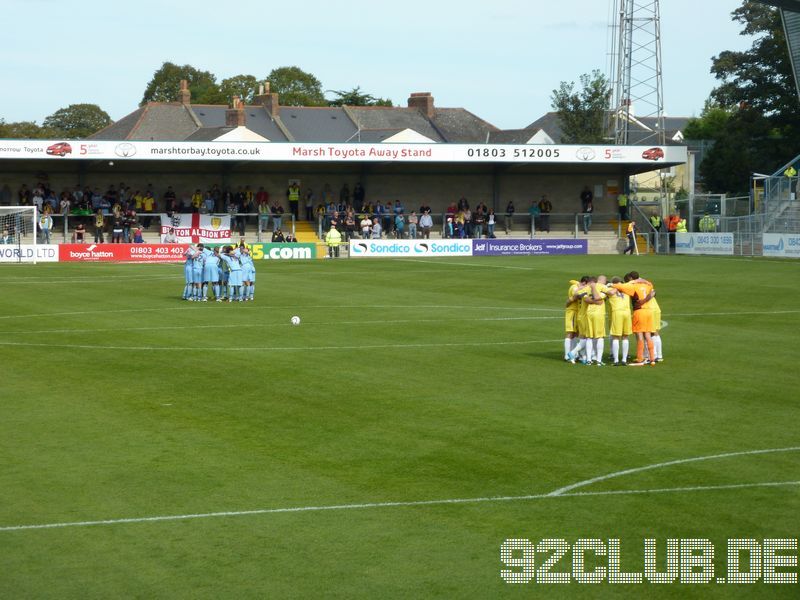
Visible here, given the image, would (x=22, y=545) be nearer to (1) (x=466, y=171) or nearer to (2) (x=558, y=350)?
(2) (x=558, y=350)

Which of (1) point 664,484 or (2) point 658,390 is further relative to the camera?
(2) point 658,390

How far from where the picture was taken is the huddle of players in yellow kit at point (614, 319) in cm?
1958

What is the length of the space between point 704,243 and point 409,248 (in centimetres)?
1439

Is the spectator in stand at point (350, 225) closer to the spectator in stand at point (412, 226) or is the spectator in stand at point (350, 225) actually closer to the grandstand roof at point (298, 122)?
the spectator in stand at point (412, 226)

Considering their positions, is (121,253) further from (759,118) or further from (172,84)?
(172,84)

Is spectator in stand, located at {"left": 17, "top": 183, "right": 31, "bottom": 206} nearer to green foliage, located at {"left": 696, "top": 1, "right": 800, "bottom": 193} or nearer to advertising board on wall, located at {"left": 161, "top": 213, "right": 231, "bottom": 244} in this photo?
advertising board on wall, located at {"left": 161, "top": 213, "right": 231, "bottom": 244}

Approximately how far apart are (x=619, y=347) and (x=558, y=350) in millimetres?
1577

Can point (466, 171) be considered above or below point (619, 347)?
above

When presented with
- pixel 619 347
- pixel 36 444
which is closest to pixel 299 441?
pixel 36 444

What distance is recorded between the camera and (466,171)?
6688 centimetres

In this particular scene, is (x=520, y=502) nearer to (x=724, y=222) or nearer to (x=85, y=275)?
(x=85, y=275)

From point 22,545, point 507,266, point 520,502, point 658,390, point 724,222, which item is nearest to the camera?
point 22,545

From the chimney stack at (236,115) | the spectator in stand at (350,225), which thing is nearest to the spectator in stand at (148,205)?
the spectator in stand at (350,225)

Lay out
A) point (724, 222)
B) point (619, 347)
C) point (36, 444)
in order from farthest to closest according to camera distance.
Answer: point (724, 222), point (619, 347), point (36, 444)
